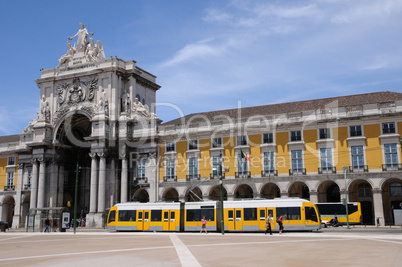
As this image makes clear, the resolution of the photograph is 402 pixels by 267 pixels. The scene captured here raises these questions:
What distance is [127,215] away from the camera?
42250 millimetres

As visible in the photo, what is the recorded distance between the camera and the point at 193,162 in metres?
55.2

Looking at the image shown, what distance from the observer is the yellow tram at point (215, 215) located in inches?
1442

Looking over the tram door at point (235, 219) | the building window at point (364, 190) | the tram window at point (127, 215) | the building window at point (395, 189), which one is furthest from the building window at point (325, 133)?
the tram window at point (127, 215)

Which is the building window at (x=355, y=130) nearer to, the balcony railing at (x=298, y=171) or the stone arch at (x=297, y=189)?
the balcony railing at (x=298, y=171)

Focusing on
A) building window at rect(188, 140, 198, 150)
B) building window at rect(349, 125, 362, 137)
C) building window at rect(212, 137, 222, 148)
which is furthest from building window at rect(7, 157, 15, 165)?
building window at rect(349, 125, 362, 137)

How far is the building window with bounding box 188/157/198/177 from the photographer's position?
5488 cm

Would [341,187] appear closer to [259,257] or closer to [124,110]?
[124,110]

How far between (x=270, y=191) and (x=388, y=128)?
15.4 meters

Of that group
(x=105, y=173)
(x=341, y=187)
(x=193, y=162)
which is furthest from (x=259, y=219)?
(x=105, y=173)

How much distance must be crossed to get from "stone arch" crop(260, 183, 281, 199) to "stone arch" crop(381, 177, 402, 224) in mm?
11915

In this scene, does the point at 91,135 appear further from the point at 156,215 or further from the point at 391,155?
the point at 391,155

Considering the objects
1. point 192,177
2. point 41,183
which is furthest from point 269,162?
point 41,183

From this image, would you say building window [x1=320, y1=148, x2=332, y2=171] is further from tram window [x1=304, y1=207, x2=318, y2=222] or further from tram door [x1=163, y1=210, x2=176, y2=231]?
tram door [x1=163, y1=210, x2=176, y2=231]

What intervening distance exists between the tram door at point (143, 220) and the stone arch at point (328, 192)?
20027 mm
